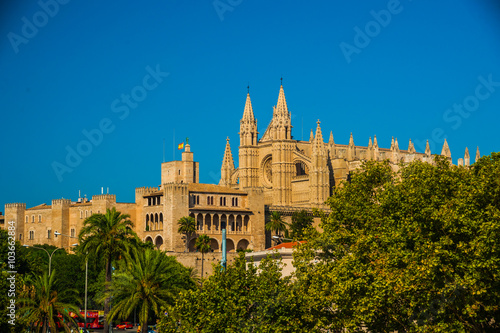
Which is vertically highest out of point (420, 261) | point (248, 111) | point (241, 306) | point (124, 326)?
point (248, 111)

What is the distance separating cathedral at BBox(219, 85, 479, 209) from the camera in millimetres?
121812

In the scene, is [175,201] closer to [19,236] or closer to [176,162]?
[176,162]

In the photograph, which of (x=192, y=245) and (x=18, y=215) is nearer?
(x=192, y=245)

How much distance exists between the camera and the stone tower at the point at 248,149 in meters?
127

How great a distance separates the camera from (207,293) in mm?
38594

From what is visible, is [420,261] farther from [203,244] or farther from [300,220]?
[300,220]

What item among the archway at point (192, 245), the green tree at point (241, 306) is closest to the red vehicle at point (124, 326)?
the archway at point (192, 245)

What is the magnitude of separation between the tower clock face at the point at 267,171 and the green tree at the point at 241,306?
88398 millimetres

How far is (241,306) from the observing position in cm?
3834

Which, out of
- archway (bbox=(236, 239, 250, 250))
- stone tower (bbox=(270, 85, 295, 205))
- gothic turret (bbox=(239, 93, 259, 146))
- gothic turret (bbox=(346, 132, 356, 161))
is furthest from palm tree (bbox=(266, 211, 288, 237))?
gothic turret (bbox=(346, 132, 356, 161))

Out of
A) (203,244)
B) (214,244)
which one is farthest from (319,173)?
(203,244)

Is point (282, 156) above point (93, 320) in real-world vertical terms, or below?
above

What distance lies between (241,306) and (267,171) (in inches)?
3602

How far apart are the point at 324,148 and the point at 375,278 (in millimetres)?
82592
